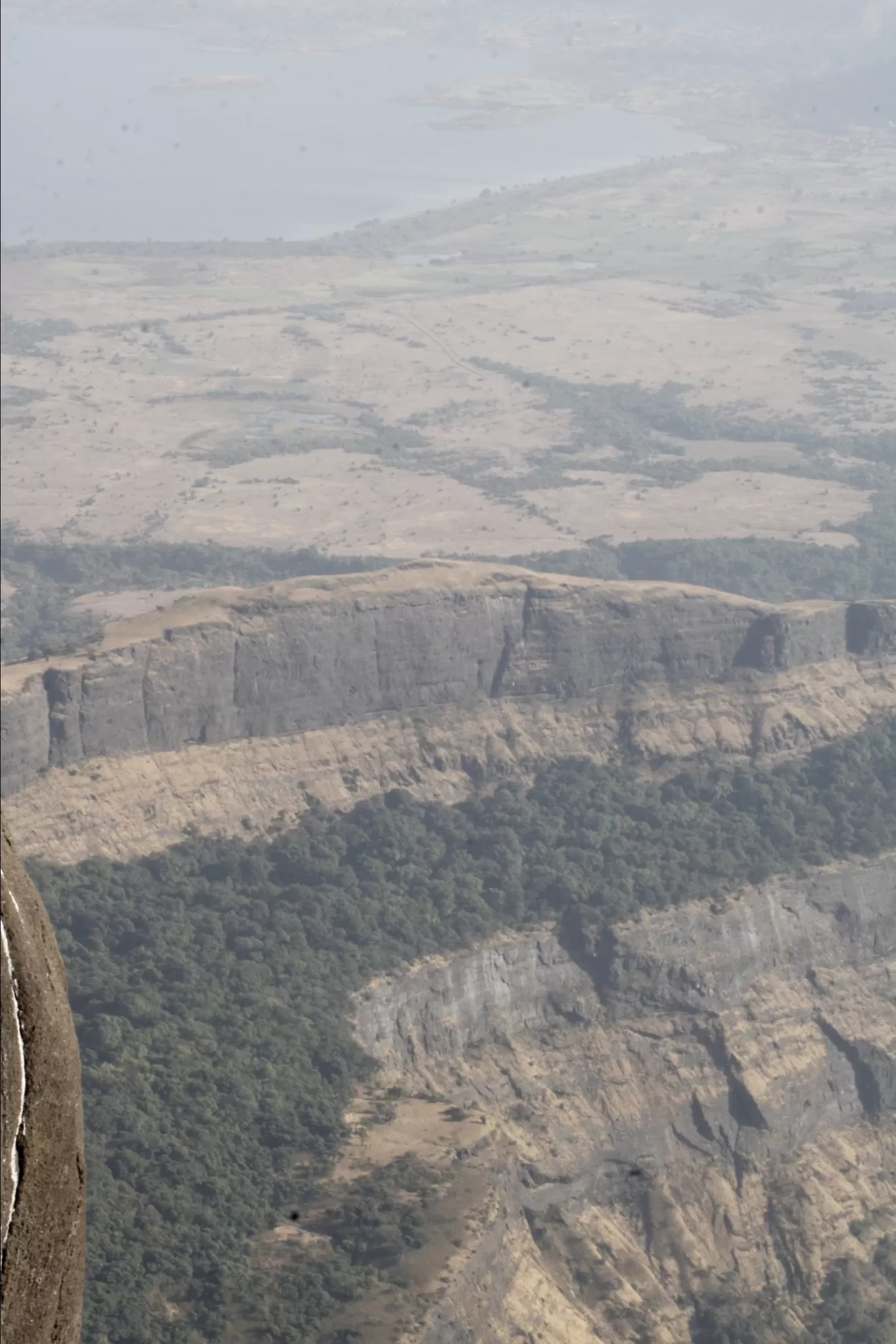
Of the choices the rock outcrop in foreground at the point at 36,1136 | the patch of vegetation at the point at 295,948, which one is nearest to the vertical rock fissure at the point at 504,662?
the patch of vegetation at the point at 295,948

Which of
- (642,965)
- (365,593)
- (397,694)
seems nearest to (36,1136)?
(642,965)

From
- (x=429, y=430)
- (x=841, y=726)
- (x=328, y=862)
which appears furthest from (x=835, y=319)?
(x=328, y=862)

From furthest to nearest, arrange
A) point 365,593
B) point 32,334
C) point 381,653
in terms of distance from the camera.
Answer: point 32,334 → point 365,593 → point 381,653

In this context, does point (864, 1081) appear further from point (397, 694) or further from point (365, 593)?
point (365, 593)

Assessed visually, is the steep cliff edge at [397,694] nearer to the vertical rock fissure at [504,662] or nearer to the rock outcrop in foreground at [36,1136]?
the vertical rock fissure at [504,662]

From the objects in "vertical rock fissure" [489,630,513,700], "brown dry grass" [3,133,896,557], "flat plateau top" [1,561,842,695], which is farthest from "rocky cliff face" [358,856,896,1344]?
"brown dry grass" [3,133,896,557]
